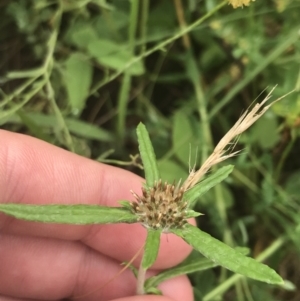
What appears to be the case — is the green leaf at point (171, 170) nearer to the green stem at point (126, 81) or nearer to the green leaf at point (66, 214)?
the green stem at point (126, 81)

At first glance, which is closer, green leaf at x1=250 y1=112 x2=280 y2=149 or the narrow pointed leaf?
the narrow pointed leaf

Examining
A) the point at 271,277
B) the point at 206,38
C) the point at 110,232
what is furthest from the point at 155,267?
the point at 206,38

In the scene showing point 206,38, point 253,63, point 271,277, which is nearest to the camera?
point 271,277

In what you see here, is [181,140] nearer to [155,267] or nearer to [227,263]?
[155,267]

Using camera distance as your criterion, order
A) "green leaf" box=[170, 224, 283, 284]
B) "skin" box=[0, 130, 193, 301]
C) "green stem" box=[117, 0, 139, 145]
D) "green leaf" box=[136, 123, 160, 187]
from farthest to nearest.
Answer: "green stem" box=[117, 0, 139, 145] → "skin" box=[0, 130, 193, 301] → "green leaf" box=[136, 123, 160, 187] → "green leaf" box=[170, 224, 283, 284]

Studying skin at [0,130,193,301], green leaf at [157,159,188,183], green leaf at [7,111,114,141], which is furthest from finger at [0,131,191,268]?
green leaf at [7,111,114,141]

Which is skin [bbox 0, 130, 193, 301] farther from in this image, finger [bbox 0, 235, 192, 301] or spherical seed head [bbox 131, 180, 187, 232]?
spherical seed head [bbox 131, 180, 187, 232]

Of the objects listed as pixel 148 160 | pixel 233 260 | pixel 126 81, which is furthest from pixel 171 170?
pixel 233 260
